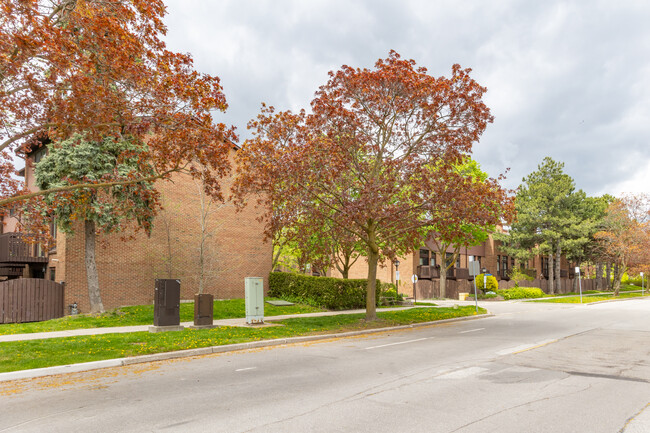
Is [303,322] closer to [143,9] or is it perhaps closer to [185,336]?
[185,336]

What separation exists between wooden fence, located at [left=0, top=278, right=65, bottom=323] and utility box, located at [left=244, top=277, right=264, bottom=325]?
885 cm

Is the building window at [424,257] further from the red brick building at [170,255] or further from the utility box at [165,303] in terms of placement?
the utility box at [165,303]

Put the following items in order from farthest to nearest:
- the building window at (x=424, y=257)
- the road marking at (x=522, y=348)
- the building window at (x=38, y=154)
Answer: the building window at (x=424, y=257) → the building window at (x=38, y=154) → the road marking at (x=522, y=348)

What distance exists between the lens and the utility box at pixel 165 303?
14.6 meters

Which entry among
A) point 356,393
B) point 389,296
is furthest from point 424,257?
point 356,393

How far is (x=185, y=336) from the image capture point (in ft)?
43.8

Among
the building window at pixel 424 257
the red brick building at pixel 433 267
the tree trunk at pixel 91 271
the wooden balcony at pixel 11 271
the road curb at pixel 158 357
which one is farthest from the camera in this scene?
the building window at pixel 424 257

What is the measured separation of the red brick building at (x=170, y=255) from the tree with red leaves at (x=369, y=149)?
7.43 meters

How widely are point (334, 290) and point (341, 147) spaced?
1033 cm

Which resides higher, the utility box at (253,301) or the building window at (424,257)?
the building window at (424,257)

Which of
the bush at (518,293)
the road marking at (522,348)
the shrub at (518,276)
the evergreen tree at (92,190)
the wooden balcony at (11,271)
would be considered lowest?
the bush at (518,293)

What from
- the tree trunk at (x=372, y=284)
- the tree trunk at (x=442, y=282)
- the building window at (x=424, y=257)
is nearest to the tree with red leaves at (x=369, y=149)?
the tree trunk at (x=372, y=284)

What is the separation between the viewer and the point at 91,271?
1878 centimetres

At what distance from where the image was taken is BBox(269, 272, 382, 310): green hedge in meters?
24.7
